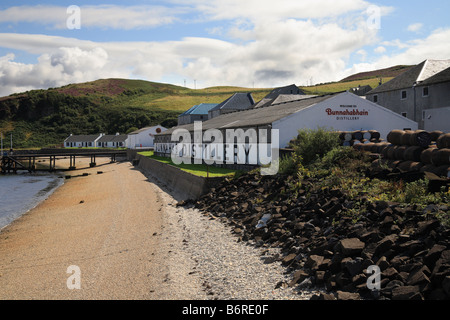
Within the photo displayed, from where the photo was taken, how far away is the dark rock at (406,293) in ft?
26.1

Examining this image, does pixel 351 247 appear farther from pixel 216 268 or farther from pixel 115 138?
pixel 115 138

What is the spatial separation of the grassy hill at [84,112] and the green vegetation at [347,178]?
106137 mm

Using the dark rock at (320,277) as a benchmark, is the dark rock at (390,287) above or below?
above

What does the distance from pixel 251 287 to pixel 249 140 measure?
2000 centimetres

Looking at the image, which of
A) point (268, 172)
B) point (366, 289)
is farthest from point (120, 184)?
point (366, 289)

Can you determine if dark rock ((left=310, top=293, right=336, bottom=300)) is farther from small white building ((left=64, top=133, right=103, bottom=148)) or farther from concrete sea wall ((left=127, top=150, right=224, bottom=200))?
small white building ((left=64, top=133, right=103, bottom=148))

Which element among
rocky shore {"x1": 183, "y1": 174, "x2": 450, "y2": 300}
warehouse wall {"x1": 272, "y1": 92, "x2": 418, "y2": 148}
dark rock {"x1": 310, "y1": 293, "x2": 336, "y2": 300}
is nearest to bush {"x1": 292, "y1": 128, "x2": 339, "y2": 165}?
rocky shore {"x1": 183, "y1": 174, "x2": 450, "y2": 300}

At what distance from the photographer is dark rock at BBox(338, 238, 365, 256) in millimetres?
10211

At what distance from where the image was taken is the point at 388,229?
10914 mm

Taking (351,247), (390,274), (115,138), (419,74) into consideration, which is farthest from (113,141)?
(390,274)

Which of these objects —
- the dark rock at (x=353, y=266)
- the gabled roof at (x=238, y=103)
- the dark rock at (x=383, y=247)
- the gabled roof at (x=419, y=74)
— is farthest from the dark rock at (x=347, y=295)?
the gabled roof at (x=238, y=103)

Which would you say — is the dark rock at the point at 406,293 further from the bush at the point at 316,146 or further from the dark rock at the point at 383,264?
the bush at the point at 316,146

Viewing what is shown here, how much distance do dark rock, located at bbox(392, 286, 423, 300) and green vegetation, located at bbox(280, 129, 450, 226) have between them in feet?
8.98
